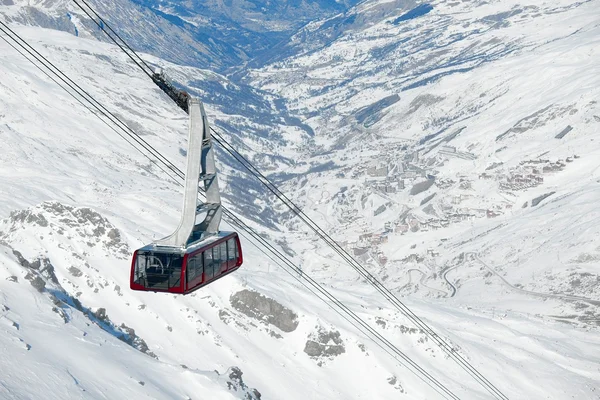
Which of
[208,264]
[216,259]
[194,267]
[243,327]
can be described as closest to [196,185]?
[194,267]

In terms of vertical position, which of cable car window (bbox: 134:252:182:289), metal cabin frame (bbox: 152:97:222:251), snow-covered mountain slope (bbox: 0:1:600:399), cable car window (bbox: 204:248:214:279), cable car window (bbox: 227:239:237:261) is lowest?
snow-covered mountain slope (bbox: 0:1:600:399)

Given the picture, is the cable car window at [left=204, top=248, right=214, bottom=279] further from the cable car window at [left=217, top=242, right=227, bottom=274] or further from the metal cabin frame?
the cable car window at [left=217, top=242, right=227, bottom=274]

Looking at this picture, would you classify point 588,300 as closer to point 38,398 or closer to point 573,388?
point 573,388

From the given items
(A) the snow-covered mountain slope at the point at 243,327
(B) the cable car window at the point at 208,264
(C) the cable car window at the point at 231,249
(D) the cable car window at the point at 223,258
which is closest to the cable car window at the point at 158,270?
(B) the cable car window at the point at 208,264

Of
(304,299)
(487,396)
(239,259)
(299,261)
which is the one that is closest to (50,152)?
(299,261)

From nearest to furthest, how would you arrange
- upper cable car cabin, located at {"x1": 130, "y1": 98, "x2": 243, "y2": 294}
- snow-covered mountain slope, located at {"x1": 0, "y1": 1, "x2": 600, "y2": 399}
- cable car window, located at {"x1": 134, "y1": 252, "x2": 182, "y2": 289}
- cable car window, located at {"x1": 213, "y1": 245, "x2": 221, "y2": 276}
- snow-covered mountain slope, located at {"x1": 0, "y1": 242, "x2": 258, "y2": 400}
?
upper cable car cabin, located at {"x1": 130, "y1": 98, "x2": 243, "y2": 294}, cable car window, located at {"x1": 134, "y1": 252, "x2": 182, "y2": 289}, cable car window, located at {"x1": 213, "y1": 245, "x2": 221, "y2": 276}, snow-covered mountain slope, located at {"x1": 0, "y1": 242, "x2": 258, "y2": 400}, snow-covered mountain slope, located at {"x1": 0, "y1": 1, "x2": 600, "y2": 399}

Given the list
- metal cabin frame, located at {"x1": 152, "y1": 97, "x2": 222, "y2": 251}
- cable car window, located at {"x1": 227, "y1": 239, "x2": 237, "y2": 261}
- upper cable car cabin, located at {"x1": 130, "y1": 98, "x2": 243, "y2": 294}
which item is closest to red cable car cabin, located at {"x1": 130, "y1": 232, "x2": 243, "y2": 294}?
upper cable car cabin, located at {"x1": 130, "y1": 98, "x2": 243, "y2": 294}
